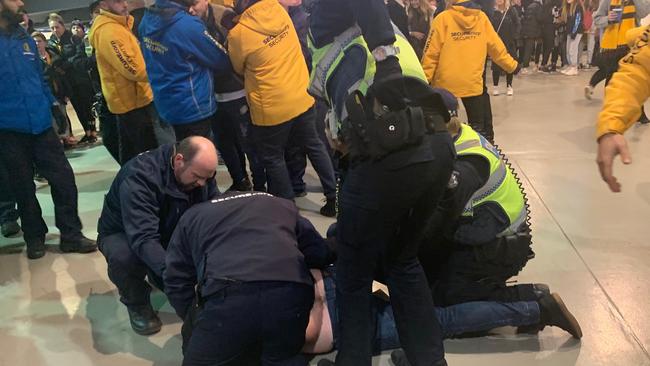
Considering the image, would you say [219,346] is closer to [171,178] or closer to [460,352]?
[171,178]

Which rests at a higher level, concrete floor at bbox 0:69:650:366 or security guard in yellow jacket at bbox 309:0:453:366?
security guard in yellow jacket at bbox 309:0:453:366

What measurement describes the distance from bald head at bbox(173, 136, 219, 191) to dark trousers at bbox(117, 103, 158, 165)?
62.3 inches

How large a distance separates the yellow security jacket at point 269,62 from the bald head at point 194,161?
40.5 inches

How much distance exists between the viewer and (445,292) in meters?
2.23

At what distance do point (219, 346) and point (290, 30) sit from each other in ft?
6.78

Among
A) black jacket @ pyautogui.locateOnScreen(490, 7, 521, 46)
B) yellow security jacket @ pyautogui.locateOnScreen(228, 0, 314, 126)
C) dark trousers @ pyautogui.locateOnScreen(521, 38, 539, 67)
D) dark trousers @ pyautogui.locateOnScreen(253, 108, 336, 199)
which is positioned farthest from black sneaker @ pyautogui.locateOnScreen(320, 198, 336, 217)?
dark trousers @ pyautogui.locateOnScreen(521, 38, 539, 67)

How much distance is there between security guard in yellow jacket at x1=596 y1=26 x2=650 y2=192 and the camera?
1657mm

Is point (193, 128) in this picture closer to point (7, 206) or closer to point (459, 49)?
point (7, 206)

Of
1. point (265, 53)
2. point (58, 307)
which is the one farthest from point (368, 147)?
point (58, 307)

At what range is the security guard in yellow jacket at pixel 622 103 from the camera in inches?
65.2

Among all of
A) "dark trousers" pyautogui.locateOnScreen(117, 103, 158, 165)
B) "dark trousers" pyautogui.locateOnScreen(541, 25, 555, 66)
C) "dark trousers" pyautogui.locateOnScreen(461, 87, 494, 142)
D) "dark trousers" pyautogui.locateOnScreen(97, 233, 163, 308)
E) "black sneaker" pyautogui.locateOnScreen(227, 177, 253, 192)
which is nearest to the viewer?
"dark trousers" pyautogui.locateOnScreen(97, 233, 163, 308)

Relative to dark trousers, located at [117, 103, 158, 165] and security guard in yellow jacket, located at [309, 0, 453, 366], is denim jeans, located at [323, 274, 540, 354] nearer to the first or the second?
security guard in yellow jacket, located at [309, 0, 453, 366]

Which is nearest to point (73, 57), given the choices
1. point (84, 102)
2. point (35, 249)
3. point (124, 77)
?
point (84, 102)

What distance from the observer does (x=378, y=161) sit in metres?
1.67
